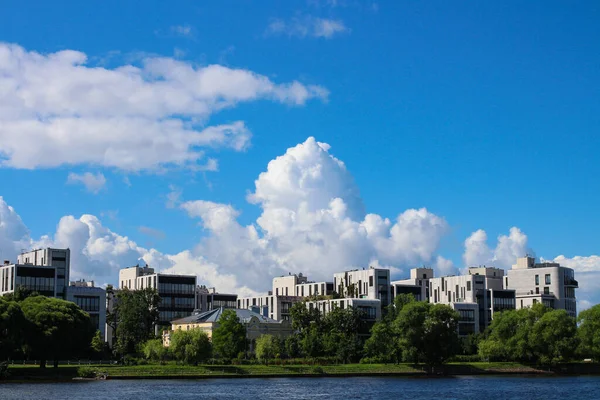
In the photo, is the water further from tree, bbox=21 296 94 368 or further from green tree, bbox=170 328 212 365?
tree, bbox=21 296 94 368

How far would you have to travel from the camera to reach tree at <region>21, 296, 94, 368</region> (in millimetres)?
130125

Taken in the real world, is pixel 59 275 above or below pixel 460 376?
above

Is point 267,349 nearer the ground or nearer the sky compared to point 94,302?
nearer the ground

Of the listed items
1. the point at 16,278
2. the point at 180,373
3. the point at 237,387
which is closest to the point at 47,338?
the point at 180,373

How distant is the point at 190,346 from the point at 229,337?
16851mm

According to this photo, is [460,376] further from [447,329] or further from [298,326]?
[298,326]

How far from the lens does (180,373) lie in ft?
453

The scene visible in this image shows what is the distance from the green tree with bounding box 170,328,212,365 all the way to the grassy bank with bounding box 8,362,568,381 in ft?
5.69

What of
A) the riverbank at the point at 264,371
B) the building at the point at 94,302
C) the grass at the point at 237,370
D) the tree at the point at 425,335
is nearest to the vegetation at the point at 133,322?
the building at the point at 94,302

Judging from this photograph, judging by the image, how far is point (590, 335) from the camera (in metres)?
154

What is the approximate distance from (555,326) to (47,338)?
84793 mm

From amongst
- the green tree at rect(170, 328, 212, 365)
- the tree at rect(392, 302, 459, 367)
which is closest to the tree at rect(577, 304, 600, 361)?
the tree at rect(392, 302, 459, 367)

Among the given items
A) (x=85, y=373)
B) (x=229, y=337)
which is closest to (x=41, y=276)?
(x=229, y=337)

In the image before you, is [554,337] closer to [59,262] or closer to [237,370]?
[237,370]
